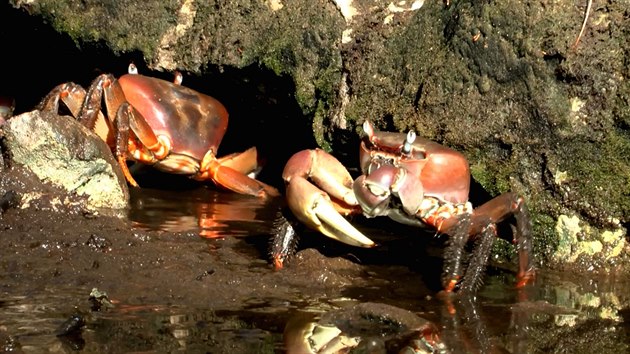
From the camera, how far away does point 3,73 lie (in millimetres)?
9516

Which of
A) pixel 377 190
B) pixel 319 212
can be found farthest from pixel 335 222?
pixel 377 190

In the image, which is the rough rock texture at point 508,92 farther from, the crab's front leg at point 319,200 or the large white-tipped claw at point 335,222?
the large white-tipped claw at point 335,222

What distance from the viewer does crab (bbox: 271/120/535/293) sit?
5082mm

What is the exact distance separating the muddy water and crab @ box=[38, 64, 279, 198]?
1.19 m

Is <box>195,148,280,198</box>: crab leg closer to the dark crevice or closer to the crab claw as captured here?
the dark crevice

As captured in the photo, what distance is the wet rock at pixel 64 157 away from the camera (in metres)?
6.13

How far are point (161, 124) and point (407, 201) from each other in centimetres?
309

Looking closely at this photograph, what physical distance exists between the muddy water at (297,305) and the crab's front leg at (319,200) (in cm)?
17

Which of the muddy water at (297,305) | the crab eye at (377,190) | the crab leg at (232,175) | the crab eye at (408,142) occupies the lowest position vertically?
the crab leg at (232,175)

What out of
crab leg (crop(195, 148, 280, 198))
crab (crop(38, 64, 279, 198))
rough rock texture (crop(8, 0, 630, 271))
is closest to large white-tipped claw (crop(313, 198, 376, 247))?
rough rock texture (crop(8, 0, 630, 271))

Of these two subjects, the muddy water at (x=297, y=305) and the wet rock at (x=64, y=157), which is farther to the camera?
the wet rock at (x=64, y=157)

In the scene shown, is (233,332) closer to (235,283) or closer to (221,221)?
(235,283)

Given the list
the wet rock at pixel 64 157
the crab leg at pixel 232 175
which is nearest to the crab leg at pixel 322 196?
the wet rock at pixel 64 157

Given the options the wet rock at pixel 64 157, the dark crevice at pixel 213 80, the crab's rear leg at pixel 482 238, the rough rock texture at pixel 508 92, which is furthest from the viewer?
the dark crevice at pixel 213 80
